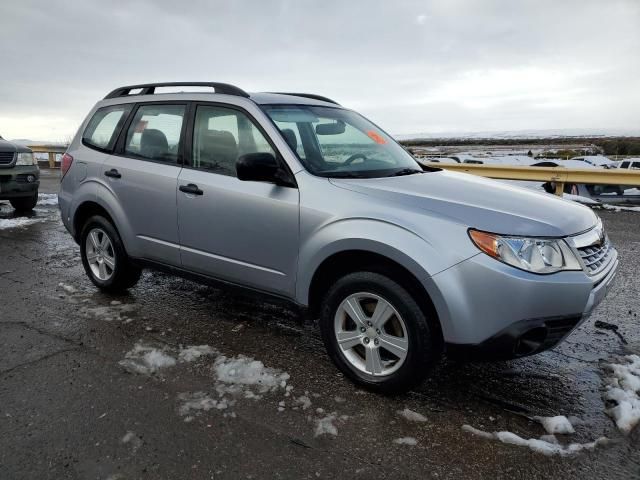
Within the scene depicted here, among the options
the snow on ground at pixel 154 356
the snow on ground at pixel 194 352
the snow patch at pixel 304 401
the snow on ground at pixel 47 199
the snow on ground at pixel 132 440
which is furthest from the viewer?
the snow on ground at pixel 47 199

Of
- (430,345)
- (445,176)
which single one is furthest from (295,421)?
(445,176)

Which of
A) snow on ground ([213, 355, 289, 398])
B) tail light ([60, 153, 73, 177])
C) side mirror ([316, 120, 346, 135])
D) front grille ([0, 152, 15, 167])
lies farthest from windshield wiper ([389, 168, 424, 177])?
front grille ([0, 152, 15, 167])

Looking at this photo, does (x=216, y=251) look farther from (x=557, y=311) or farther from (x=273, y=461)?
(x=557, y=311)

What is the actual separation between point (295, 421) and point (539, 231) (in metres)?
1.60

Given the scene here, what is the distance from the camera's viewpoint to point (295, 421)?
263cm

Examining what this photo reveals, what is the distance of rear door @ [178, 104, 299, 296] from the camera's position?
3217 millimetres

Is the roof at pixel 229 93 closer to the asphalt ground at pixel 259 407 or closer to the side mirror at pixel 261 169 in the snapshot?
the side mirror at pixel 261 169

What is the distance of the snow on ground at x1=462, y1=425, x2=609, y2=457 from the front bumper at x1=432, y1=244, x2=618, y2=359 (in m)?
0.39

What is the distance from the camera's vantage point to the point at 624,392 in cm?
290

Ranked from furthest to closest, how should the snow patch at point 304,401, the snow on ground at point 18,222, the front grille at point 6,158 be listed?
the front grille at point 6,158 < the snow on ground at point 18,222 < the snow patch at point 304,401

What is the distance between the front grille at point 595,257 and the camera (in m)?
2.69

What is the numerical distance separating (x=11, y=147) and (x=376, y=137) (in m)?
7.83

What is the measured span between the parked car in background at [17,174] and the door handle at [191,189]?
22.5 ft

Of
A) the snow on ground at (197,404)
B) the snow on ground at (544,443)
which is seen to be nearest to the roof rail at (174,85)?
the snow on ground at (197,404)
